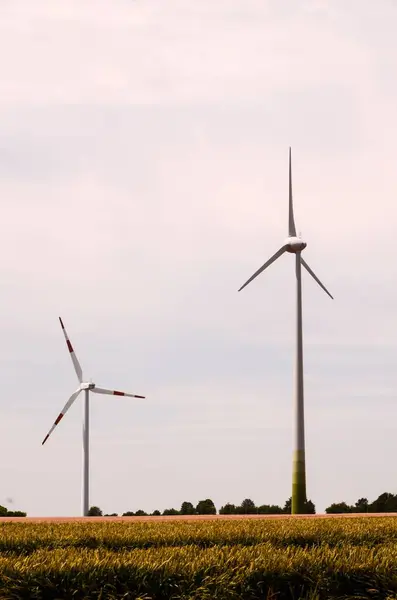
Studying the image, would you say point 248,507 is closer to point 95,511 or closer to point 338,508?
point 338,508

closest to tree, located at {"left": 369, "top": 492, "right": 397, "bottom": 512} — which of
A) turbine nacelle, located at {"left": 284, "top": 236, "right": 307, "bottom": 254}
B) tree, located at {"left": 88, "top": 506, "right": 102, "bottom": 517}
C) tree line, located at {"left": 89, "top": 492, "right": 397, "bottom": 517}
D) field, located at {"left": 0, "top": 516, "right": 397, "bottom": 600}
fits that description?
tree line, located at {"left": 89, "top": 492, "right": 397, "bottom": 517}

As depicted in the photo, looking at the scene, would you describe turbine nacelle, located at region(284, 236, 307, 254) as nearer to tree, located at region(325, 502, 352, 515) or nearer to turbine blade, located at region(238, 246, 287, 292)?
turbine blade, located at region(238, 246, 287, 292)

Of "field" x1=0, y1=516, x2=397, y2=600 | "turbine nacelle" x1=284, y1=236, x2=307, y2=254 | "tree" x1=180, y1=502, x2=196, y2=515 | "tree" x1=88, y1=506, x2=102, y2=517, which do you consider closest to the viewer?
"field" x1=0, y1=516, x2=397, y2=600

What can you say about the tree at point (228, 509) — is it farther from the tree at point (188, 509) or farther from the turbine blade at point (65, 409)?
the turbine blade at point (65, 409)

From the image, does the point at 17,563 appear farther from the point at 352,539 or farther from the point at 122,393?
the point at 122,393

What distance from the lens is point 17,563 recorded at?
535 inches

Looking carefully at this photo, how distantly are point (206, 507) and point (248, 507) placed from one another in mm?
3167

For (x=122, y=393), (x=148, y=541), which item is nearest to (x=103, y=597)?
(x=148, y=541)

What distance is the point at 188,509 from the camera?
63500 millimetres

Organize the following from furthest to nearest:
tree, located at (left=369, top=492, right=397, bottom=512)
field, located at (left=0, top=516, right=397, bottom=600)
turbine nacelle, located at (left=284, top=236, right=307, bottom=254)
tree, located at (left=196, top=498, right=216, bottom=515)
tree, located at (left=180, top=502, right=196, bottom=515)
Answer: turbine nacelle, located at (left=284, top=236, right=307, bottom=254) → tree, located at (left=196, top=498, right=216, bottom=515) → tree, located at (left=180, top=502, right=196, bottom=515) → tree, located at (left=369, top=492, right=397, bottom=512) → field, located at (left=0, top=516, right=397, bottom=600)

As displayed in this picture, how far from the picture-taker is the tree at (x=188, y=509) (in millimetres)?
62725

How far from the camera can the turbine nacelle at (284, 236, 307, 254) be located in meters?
64.6

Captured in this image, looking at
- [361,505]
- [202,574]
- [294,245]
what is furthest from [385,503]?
[202,574]

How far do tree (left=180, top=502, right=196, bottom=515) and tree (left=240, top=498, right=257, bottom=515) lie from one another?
366 cm
